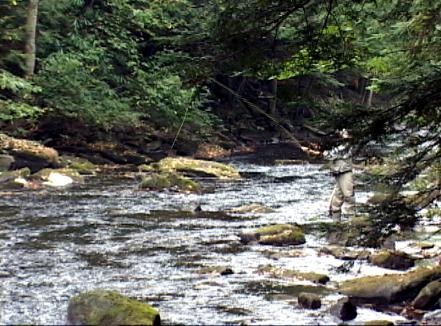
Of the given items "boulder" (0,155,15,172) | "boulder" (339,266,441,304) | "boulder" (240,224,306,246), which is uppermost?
"boulder" (0,155,15,172)

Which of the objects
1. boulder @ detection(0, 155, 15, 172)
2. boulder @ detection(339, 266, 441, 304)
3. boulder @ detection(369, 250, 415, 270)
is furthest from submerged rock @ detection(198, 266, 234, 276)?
boulder @ detection(0, 155, 15, 172)

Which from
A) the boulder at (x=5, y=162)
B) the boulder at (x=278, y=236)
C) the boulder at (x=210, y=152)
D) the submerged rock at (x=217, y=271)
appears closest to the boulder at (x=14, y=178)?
the boulder at (x=5, y=162)

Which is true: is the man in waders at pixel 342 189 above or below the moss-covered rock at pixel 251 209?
above

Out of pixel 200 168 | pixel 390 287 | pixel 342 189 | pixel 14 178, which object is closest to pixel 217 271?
pixel 390 287

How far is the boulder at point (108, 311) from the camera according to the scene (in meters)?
5.99

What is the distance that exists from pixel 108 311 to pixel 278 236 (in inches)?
207

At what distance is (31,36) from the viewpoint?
2288 cm

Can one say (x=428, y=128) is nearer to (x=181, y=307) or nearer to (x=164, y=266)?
(x=181, y=307)

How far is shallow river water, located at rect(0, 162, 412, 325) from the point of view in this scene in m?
7.27

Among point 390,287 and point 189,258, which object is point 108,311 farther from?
point 189,258

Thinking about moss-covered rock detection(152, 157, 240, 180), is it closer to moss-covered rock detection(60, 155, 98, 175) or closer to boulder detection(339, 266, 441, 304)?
moss-covered rock detection(60, 155, 98, 175)

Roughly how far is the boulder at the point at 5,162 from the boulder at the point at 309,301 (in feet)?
40.3

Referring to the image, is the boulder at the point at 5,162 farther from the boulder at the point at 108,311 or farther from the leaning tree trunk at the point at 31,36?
the boulder at the point at 108,311

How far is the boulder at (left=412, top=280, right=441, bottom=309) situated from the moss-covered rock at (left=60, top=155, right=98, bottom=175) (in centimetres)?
1412
